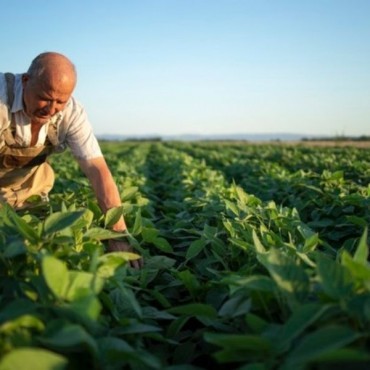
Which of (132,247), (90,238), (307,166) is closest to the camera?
(90,238)

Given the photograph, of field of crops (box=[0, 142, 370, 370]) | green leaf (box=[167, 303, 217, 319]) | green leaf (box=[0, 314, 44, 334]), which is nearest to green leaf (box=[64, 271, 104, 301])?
field of crops (box=[0, 142, 370, 370])

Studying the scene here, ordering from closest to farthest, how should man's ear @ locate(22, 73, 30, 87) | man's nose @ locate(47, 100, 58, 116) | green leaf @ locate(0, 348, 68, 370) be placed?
green leaf @ locate(0, 348, 68, 370), man's nose @ locate(47, 100, 58, 116), man's ear @ locate(22, 73, 30, 87)

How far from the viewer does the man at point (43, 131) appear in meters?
2.58

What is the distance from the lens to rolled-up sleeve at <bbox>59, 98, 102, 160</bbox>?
301 cm

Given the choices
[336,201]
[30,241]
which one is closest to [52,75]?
[30,241]

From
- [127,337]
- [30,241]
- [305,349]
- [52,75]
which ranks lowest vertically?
[127,337]

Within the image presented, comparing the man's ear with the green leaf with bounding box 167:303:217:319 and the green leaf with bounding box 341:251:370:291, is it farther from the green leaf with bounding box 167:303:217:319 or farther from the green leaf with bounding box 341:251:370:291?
the green leaf with bounding box 341:251:370:291

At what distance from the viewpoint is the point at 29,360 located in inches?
40.7

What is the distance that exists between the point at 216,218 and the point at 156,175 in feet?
20.1

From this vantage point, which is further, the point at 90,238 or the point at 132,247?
the point at 132,247

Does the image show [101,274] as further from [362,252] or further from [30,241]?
[362,252]

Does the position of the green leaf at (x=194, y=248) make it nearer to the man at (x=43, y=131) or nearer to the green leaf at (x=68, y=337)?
the man at (x=43, y=131)

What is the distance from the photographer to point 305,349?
1.08m

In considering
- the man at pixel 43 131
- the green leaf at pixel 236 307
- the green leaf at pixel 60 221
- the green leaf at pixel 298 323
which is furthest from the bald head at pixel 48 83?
the green leaf at pixel 298 323
